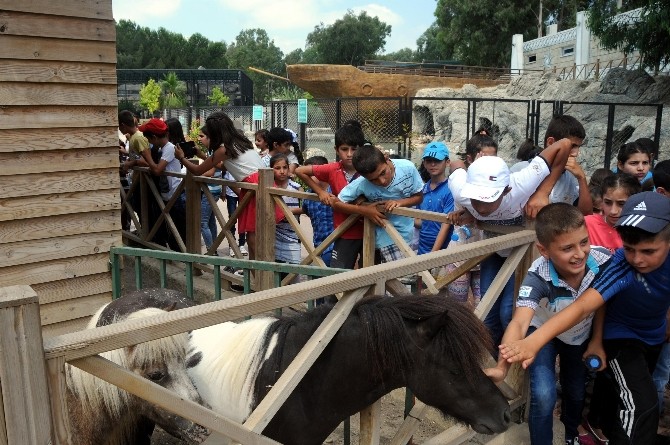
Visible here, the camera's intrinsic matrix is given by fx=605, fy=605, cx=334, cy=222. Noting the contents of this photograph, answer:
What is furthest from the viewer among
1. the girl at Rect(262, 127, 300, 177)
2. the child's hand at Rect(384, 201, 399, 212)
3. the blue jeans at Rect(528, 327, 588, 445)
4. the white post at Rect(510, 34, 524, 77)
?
the white post at Rect(510, 34, 524, 77)

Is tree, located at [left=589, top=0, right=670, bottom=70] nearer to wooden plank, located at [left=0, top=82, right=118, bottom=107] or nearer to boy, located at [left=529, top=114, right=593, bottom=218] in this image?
boy, located at [left=529, top=114, right=593, bottom=218]

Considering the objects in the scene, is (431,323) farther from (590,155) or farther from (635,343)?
(590,155)

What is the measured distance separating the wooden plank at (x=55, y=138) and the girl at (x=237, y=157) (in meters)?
1.19

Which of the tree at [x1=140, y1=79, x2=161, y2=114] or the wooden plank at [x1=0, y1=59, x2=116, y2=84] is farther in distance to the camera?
the tree at [x1=140, y1=79, x2=161, y2=114]

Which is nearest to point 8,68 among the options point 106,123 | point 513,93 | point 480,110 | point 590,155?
point 106,123

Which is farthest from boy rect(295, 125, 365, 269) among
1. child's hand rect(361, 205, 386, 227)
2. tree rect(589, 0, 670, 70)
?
tree rect(589, 0, 670, 70)

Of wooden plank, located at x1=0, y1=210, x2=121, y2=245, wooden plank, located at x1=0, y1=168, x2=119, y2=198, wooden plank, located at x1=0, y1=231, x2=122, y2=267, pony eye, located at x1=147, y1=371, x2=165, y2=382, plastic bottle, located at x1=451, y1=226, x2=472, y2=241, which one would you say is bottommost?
pony eye, located at x1=147, y1=371, x2=165, y2=382

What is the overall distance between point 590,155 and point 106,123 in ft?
43.9

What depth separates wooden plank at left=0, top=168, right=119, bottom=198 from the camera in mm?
4516

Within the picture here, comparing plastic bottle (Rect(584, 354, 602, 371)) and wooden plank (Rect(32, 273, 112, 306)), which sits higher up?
plastic bottle (Rect(584, 354, 602, 371))

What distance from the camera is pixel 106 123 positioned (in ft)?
16.0

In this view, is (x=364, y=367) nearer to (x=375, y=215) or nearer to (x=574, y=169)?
(x=375, y=215)

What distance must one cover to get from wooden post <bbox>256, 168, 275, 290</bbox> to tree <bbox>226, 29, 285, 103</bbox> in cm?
8642

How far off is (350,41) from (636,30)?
6301 centimetres
